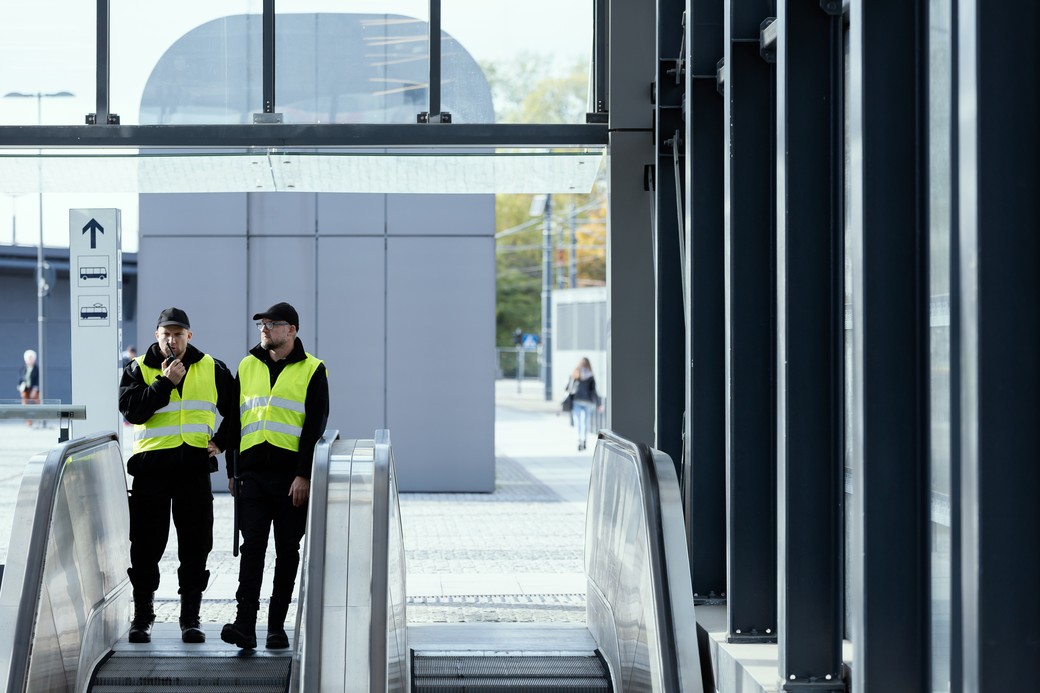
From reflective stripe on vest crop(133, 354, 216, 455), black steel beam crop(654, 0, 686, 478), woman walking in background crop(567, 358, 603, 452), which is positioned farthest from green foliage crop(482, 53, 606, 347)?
reflective stripe on vest crop(133, 354, 216, 455)

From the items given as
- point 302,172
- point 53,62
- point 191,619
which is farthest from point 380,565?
point 53,62

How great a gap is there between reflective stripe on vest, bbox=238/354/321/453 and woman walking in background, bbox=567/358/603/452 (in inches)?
640

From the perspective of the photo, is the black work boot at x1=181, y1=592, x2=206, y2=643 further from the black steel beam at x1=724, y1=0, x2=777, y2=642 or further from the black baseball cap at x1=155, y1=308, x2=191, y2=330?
the black steel beam at x1=724, y1=0, x2=777, y2=642

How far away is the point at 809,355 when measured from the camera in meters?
5.05

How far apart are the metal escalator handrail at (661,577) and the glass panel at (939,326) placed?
1147 mm

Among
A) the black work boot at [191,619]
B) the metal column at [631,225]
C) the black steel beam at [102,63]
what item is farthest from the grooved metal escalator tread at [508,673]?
the black steel beam at [102,63]

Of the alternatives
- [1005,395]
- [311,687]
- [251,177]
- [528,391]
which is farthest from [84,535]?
[528,391]

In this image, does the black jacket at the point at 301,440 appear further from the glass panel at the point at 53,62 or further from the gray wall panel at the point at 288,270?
the gray wall panel at the point at 288,270

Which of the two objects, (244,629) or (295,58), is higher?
(295,58)

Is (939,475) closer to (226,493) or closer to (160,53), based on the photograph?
(160,53)

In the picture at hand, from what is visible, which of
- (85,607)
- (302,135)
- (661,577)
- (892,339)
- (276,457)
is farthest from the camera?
(302,135)

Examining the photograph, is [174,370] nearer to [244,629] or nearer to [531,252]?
[244,629]

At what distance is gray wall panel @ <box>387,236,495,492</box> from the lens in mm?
15633

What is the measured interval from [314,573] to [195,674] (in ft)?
4.86
